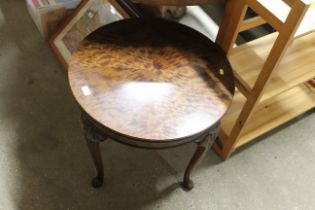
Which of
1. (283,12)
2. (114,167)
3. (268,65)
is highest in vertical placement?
(283,12)

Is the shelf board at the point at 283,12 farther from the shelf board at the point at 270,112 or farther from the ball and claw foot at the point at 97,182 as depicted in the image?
the ball and claw foot at the point at 97,182

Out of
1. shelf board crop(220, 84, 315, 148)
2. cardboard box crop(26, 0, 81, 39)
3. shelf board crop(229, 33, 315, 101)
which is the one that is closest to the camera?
shelf board crop(229, 33, 315, 101)

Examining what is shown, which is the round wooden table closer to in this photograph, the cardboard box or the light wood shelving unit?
the light wood shelving unit

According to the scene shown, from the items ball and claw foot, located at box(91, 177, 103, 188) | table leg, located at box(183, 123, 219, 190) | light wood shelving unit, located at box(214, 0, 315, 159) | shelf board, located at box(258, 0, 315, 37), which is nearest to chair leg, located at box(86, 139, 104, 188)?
ball and claw foot, located at box(91, 177, 103, 188)

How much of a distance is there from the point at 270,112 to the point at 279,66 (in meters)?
0.25

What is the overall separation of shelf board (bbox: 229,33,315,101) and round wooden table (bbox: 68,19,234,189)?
0.65ft

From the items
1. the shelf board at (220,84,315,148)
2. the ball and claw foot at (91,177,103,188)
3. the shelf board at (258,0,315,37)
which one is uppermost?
the shelf board at (258,0,315,37)

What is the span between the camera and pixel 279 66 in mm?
1240

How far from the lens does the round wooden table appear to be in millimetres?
885

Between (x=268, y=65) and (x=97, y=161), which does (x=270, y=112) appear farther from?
(x=97, y=161)

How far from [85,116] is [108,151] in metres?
0.40

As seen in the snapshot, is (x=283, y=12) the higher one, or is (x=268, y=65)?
(x=283, y=12)

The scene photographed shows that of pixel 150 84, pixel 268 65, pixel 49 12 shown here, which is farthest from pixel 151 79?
pixel 49 12

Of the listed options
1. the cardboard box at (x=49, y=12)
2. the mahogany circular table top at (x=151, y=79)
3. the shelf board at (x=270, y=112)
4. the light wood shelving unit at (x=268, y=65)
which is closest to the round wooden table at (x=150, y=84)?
the mahogany circular table top at (x=151, y=79)
